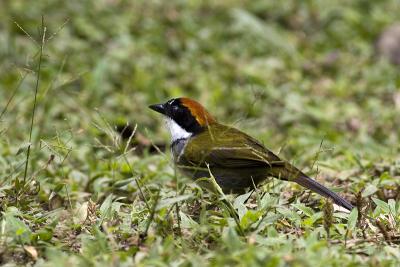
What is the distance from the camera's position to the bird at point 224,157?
18.2ft

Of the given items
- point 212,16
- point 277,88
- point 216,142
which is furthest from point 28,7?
point 216,142

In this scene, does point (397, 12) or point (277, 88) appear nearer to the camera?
point (277, 88)

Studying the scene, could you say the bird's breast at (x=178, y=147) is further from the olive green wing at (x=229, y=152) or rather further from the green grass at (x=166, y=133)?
the green grass at (x=166, y=133)

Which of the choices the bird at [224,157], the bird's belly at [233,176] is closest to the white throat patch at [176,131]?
the bird at [224,157]

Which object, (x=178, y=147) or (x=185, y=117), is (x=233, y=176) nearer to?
(x=178, y=147)

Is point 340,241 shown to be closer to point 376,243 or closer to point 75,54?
point 376,243

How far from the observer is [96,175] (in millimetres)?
6344

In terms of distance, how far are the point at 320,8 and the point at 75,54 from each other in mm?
3703

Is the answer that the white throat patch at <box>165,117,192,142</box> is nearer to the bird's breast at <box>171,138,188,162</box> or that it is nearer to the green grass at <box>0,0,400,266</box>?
the bird's breast at <box>171,138,188,162</box>

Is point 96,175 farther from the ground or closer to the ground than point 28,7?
closer to the ground

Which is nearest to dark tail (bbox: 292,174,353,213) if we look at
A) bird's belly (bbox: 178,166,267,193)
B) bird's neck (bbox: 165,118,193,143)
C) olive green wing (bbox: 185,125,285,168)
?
olive green wing (bbox: 185,125,285,168)

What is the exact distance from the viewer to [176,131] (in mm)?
6398

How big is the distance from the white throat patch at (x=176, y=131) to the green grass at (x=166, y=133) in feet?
1.02

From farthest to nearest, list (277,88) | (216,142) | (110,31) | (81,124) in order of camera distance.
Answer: (110,31) → (277,88) → (81,124) → (216,142)
